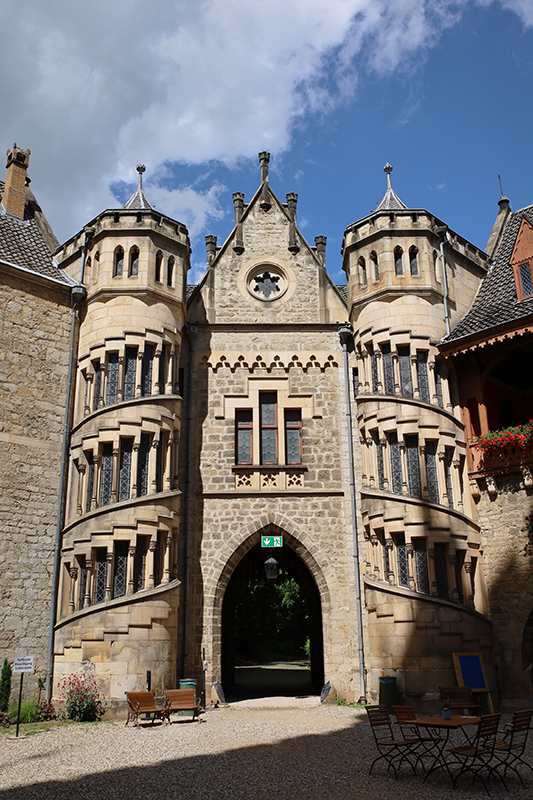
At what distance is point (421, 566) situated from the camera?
15.7 m

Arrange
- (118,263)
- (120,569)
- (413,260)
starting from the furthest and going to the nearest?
(413,260) → (118,263) → (120,569)

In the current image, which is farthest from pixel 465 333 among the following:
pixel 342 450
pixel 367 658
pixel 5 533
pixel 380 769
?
pixel 5 533

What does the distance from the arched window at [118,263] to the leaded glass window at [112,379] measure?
2171 mm

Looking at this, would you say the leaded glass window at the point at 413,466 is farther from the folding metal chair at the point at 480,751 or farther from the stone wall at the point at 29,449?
the stone wall at the point at 29,449

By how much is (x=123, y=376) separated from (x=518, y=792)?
1168 cm

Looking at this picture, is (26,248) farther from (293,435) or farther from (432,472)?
(432,472)

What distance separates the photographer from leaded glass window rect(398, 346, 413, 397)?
17.1 meters

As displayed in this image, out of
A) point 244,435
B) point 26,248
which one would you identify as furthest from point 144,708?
point 26,248

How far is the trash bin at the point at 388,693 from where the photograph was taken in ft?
48.3

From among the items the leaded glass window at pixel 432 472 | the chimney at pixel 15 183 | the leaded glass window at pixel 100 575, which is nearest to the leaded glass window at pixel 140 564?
the leaded glass window at pixel 100 575

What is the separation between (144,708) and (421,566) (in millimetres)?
6653

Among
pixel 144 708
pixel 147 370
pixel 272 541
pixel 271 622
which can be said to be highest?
pixel 147 370

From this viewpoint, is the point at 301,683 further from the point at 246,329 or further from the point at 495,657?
the point at 246,329

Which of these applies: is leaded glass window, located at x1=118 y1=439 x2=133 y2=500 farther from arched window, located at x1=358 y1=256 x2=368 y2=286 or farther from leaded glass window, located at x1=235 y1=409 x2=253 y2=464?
arched window, located at x1=358 y1=256 x2=368 y2=286
